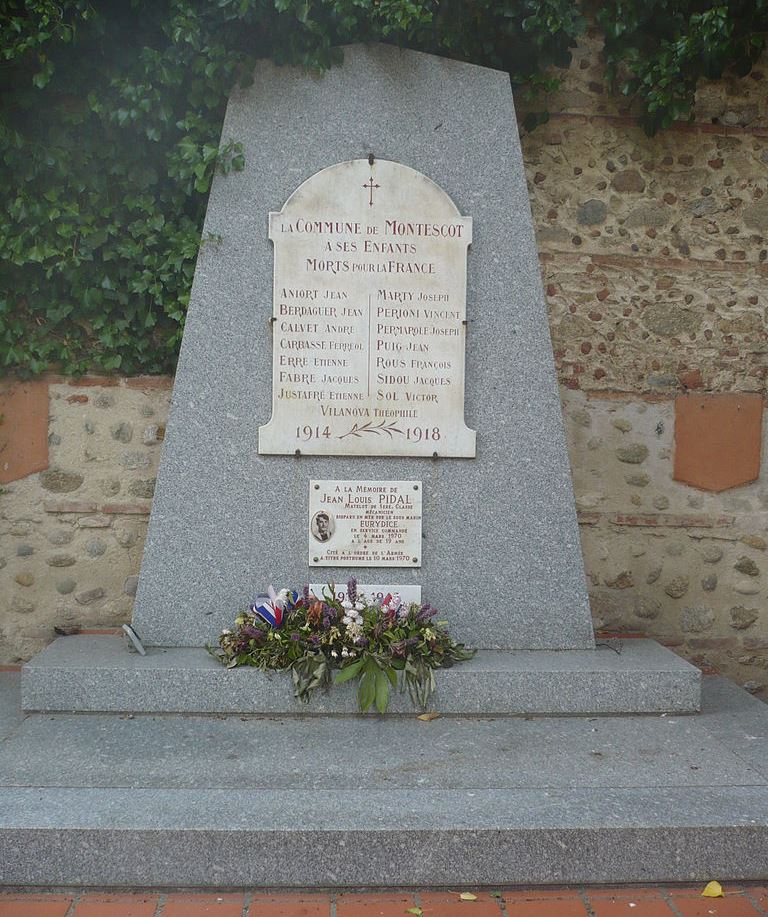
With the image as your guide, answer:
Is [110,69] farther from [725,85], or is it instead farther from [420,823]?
[420,823]

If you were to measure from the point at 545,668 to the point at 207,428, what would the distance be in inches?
70.8

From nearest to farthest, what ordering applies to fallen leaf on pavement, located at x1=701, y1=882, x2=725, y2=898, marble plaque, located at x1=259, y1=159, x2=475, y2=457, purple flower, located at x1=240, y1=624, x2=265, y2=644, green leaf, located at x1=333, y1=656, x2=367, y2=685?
fallen leaf on pavement, located at x1=701, y1=882, x2=725, y2=898
green leaf, located at x1=333, y1=656, x2=367, y2=685
purple flower, located at x1=240, y1=624, x2=265, y2=644
marble plaque, located at x1=259, y1=159, x2=475, y2=457

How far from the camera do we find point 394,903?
8.43 feet

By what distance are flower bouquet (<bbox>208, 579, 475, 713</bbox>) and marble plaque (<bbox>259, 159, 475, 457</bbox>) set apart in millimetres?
692

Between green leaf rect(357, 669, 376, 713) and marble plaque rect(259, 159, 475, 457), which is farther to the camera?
marble plaque rect(259, 159, 475, 457)

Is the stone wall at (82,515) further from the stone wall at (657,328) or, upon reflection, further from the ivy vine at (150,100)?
the stone wall at (657,328)

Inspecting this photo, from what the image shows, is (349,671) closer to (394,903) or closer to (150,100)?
(394,903)

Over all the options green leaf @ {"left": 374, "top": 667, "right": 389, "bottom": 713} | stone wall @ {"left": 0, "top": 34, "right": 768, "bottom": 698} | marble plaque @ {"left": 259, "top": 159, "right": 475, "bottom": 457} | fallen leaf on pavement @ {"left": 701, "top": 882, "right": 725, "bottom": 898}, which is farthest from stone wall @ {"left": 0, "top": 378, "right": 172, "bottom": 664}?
fallen leaf on pavement @ {"left": 701, "top": 882, "right": 725, "bottom": 898}

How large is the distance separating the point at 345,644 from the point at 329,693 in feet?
0.68

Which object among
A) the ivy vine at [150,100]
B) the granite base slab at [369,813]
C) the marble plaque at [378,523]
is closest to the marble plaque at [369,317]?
the marble plaque at [378,523]

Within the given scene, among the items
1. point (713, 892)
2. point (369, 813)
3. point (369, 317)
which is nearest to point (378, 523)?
point (369, 317)

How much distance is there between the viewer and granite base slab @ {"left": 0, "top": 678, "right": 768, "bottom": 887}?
2568 millimetres

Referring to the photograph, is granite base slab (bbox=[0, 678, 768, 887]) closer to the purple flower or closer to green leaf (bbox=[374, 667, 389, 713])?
green leaf (bbox=[374, 667, 389, 713])

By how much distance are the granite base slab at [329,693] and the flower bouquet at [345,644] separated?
6 cm
